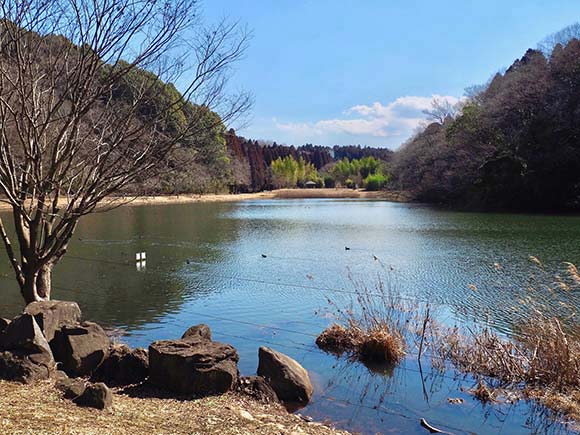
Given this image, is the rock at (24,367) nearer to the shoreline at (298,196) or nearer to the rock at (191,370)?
the rock at (191,370)

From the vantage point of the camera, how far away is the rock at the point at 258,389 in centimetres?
571

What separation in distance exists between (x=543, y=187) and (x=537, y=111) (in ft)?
19.3

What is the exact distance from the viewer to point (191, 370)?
5.54 m

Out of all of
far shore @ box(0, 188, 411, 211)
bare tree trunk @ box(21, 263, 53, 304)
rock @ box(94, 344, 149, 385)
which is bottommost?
rock @ box(94, 344, 149, 385)

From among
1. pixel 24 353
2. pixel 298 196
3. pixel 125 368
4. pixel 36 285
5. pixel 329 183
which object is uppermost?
pixel 329 183

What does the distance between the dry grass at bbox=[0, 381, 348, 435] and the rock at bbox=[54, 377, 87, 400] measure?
0.06 metres

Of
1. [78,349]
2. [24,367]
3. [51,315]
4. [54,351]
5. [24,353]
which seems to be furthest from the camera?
[51,315]

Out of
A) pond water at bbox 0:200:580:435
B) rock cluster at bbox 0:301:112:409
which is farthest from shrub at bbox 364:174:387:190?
rock cluster at bbox 0:301:112:409

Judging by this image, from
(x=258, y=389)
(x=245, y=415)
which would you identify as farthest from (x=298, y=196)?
(x=245, y=415)

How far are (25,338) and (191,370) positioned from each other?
1.77 metres

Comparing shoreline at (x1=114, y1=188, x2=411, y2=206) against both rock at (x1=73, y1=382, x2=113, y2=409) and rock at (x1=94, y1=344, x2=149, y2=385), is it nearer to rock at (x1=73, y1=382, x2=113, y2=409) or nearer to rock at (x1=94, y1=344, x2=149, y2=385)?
rock at (x1=94, y1=344, x2=149, y2=385)

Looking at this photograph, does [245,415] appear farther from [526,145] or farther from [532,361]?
[526,145]

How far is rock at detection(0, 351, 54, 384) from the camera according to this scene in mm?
5125

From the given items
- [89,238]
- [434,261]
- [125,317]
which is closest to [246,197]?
[89,238]
